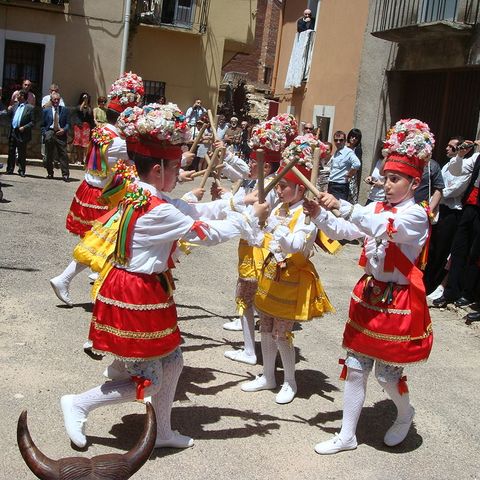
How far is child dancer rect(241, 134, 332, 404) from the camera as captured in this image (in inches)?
188

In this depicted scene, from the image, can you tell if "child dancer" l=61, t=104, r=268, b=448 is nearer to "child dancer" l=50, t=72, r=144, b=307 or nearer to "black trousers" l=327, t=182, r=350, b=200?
"child dancer" l=50, t=72, r=144, b=307

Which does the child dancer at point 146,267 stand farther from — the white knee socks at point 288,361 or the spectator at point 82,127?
the spectator at point 82,127

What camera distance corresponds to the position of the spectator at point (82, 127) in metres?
18.3

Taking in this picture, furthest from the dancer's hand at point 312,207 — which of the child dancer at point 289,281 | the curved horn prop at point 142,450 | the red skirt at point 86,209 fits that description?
the red skirt at point 86,209

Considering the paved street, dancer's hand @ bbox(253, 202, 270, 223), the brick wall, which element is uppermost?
the brick wall

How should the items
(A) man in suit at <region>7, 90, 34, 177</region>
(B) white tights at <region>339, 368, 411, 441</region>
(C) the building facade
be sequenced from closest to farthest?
(B) white tights at <region>339, 368, 411, 441</region>
(A) man in suit at <region>7, 90, 34, 177</region>
(C) the building facade

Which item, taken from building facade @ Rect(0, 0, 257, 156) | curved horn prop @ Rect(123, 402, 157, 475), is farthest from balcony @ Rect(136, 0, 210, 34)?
curved horn prop @ Rect(123, 402, 157, 475)

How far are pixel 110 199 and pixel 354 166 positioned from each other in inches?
249

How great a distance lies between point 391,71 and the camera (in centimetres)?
1319

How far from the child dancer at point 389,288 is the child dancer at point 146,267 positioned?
0.72 metres

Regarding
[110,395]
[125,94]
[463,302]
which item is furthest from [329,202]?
[463,302]

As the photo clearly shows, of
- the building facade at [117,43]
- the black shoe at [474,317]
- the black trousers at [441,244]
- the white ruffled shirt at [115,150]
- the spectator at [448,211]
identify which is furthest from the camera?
the building facade at [117,43]

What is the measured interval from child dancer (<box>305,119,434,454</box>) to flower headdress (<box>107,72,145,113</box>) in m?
2.74

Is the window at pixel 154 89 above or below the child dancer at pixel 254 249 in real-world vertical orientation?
above
